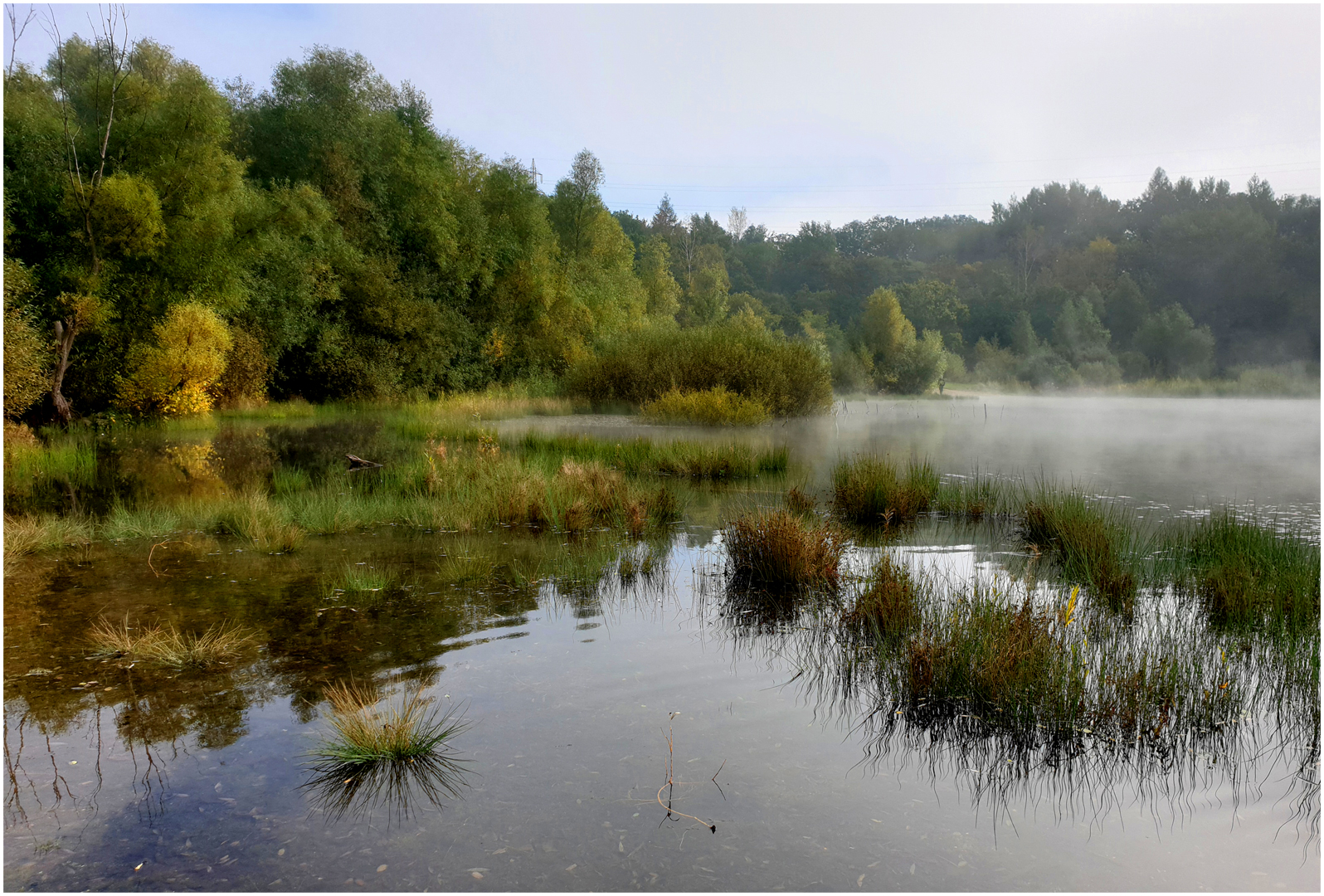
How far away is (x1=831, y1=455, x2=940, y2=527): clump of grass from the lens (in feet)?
28.0

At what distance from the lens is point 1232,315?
4672 centimetres

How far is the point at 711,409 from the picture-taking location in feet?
61.5

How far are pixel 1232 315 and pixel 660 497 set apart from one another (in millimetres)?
50351

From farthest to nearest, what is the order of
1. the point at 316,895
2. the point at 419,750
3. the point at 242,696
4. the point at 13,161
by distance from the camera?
the point at 13,161 → the point at 242,696 → the point at 419,750 → the point at 316,895

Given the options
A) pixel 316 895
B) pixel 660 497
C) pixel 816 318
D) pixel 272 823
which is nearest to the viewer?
pixel 316 895

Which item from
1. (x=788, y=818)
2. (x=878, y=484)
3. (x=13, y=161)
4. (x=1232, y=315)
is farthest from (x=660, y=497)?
(x=1232, y=315)

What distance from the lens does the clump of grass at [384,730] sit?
130 inches

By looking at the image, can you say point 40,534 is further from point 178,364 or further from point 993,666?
point 178,364

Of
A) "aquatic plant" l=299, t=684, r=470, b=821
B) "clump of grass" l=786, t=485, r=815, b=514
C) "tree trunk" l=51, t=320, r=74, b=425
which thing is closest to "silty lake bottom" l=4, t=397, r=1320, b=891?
"aquatic plant" l=299, t=684, r=470, b=821

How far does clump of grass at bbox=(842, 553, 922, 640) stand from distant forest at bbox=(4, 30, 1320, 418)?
1634cm

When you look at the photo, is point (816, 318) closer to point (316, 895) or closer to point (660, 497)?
point (660, 497)

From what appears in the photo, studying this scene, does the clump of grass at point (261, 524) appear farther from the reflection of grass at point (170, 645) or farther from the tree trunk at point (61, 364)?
the tree trunk at point (61, 364)

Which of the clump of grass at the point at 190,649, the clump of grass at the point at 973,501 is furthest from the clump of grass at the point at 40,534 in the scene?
the clump of grass at the point at 973,501

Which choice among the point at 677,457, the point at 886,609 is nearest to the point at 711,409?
the point at 677,457
